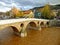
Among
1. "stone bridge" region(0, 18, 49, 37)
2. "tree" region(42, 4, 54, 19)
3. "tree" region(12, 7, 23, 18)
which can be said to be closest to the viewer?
"stone bridge" region(0, 18, 49, 37)

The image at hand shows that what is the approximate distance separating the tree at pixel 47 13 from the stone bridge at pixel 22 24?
0.29m

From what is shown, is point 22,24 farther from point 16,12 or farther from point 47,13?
point 47,13

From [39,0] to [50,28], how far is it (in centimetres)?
178

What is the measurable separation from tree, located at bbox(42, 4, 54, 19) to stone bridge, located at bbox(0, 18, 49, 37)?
0.95 feet

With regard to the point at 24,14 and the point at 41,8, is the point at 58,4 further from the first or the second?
the point at 24,14

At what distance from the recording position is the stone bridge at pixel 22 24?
20.1 feet

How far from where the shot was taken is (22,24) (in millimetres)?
7488

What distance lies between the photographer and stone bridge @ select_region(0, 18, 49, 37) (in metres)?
6.13

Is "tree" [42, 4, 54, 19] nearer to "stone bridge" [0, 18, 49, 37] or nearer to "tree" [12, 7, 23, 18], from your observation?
"stone bridge" [0, 18, 49, 37]

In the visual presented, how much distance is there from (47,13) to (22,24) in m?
2.00

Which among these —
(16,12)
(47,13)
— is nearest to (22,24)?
(16,12)

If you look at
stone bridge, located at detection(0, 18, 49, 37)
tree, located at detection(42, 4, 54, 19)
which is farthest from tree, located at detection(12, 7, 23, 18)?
tree, located at detection(42, 4, 54, 19)

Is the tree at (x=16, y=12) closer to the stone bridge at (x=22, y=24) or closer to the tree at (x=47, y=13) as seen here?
the stone bridge at (x=22, y=24)

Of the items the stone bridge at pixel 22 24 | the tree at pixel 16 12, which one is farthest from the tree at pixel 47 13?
the tree at pixel 16 12
